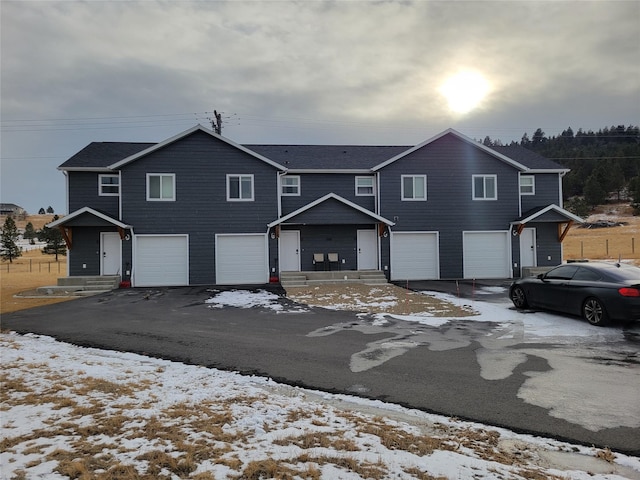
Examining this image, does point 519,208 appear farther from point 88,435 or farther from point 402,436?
point 88,435

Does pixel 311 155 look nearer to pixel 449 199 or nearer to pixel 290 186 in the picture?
pixel 290 186

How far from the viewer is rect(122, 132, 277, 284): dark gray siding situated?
1867 cm

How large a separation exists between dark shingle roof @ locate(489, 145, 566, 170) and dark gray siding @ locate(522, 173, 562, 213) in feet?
1.42

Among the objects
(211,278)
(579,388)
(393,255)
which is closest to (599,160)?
(393,255)

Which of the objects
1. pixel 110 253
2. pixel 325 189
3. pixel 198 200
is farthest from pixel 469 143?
pixel 110 253

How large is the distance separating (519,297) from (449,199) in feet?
31.7

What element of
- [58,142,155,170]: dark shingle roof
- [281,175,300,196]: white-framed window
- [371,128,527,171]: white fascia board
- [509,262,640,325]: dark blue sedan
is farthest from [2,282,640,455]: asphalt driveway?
[371,128,527,171]: white fascia board

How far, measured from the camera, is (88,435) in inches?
148

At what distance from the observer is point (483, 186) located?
2062 centimetres

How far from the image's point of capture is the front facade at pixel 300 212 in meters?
18.7

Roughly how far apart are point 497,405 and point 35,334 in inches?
363

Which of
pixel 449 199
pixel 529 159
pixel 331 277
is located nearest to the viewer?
pixel 331 277

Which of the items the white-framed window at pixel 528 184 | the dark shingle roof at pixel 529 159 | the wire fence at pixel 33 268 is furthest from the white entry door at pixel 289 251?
the wire fence at pixel 33 268

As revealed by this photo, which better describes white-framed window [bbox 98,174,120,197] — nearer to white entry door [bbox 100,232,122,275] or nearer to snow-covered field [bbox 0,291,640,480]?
white entry door [bbox 100,232,122,275]
